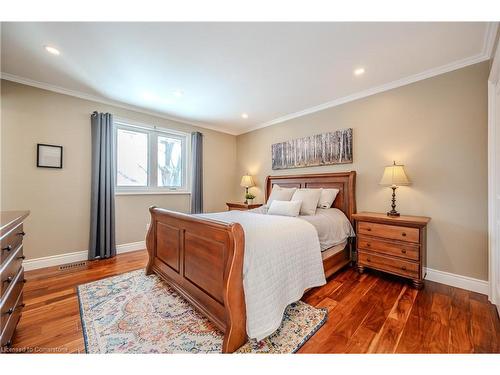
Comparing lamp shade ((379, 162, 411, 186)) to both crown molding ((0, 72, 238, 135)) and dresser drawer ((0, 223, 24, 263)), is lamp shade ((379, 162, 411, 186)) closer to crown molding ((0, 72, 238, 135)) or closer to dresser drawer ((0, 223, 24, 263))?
dresser drawer ((0, 223, 24, 263))

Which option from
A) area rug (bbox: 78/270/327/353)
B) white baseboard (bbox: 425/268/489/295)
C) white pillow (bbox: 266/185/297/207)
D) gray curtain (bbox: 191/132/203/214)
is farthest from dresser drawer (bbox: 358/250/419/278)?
gray curtain (bbox: 191/132/203/214)

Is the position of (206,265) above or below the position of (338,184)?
below

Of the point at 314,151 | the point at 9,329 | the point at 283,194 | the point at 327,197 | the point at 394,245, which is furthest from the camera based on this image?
the point at 314,151

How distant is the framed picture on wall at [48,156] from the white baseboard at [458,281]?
16.3 ft

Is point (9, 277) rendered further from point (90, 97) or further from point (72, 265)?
point (90, 97)

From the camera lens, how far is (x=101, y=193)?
10.3 ft

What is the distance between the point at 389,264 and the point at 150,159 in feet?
13.1

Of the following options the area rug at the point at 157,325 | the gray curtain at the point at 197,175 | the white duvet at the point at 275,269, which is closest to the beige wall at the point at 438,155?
the white duvet at the point at 275,269

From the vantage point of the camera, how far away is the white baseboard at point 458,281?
2125mm

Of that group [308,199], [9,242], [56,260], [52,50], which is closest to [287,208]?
[308,199]

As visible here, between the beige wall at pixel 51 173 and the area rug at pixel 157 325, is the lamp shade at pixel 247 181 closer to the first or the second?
the beige wall at pixel 51 173

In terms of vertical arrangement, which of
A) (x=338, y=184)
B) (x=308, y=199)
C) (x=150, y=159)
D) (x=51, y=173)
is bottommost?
(x=308, y=199)

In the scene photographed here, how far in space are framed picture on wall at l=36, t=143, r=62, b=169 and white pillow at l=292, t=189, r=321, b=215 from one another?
3.35m

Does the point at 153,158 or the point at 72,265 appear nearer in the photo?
the point at 72,265
